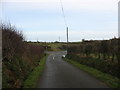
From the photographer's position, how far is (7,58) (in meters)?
15.5

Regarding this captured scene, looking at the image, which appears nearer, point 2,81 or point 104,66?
point 2,81

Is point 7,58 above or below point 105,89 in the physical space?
above

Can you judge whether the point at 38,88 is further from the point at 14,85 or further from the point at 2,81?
the point at 2,81

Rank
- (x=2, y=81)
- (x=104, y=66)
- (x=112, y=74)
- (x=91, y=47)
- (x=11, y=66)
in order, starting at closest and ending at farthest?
(x=2, y=81), (x=11, y=66), (x=112, y=74), (x=104, y=66), (x=91, y=47)

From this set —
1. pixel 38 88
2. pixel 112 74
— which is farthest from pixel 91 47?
pixel 38 88

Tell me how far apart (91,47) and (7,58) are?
666 inches

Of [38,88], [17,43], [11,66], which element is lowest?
[38,88]

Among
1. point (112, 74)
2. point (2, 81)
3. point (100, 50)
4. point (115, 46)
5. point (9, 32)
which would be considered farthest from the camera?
point (100, 50)

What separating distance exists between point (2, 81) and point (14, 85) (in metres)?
1.13

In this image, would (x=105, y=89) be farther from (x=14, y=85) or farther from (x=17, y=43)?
(x=17, y=43)

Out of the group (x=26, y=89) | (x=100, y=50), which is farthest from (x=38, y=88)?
(x=100, y=50)

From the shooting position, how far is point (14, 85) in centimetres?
1254

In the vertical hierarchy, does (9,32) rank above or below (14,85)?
above

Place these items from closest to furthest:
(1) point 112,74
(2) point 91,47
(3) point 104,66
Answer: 1. (1) point 112,74
2. (3) point 104,66
3. (2) point 91,47
